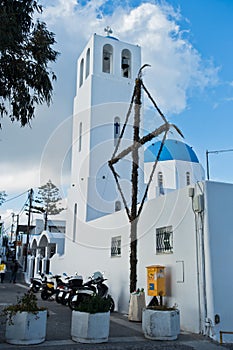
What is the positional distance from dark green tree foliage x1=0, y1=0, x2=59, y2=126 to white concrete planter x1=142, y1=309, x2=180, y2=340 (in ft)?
17.3

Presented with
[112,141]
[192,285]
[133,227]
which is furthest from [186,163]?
[192,285]

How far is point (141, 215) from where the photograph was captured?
12.4 m

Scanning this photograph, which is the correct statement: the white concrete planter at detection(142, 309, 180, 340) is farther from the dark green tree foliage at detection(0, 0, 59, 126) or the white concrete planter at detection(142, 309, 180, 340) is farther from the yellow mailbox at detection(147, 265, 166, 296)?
the dark green tree foliage at detection(0, 0, 59, 126)

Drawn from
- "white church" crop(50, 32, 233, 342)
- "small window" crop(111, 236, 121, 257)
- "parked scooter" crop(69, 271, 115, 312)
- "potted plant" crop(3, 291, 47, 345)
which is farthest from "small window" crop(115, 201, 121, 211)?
"potted plant" crop(3, 291, 47, 345)

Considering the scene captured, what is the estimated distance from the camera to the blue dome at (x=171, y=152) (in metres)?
30.6

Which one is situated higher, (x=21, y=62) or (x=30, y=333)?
(x=21, y=62)

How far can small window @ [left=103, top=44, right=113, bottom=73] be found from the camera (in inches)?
945

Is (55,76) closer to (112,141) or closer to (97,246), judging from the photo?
(97,246)

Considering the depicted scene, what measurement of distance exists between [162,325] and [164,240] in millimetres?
3319

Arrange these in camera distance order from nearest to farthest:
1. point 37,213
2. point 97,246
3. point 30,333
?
point 30,333 → point 97,246 → point 37,213

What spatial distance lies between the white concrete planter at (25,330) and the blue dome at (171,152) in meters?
23.9

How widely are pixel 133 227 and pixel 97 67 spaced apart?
14.2 meters

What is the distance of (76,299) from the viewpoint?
1180cm

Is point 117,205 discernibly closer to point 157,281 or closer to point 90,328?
point 157,281
